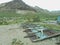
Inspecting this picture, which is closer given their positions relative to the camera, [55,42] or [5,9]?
[55,42]

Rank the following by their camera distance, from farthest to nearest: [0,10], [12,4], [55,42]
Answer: [12,4] < [0,10] < [55,42]

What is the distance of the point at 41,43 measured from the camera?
9.09 metres

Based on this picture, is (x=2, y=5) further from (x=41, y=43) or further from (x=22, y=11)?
(x=41, y=43)

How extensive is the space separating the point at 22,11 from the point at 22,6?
51.4 inches

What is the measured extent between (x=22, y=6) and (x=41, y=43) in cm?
3581

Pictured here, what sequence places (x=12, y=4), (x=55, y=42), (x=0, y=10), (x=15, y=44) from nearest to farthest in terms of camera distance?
(x=15, y=44) → (x=55, y=42) → (x=0, y=10) → (x=12, y=4)

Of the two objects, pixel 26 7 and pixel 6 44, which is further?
pixel 26 7

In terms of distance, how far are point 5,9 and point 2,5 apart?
13.1 ft

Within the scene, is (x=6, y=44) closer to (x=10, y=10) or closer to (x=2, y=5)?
(x=10, y=10)

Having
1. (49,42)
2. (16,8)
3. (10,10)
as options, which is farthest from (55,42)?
(16,8)

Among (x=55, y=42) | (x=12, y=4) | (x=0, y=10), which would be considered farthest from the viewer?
(x=12, y=4)

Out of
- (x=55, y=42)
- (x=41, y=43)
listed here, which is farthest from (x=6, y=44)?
(x=55, y=42)

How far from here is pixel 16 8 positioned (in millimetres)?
44094

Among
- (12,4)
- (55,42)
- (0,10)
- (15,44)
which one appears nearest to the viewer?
(15,44)
